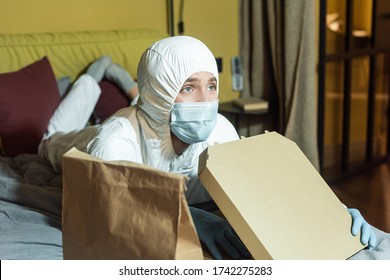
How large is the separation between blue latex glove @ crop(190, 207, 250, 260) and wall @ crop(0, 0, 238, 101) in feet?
5.50

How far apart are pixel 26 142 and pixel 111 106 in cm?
42

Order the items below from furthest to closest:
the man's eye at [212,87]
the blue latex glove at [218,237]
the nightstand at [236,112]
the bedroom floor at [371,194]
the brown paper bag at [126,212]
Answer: the nightstand at [236,112], the bedroom floor at [371,194], the man's eye at [212,87], the blue latex glove at [218,237], the brown paper bag at [126,212]

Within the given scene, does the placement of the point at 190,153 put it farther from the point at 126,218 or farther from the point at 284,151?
the point at 126,218

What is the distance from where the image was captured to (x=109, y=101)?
2426 mm

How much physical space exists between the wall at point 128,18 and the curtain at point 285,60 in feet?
0.37

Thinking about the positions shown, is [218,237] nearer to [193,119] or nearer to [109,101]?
[193,119]

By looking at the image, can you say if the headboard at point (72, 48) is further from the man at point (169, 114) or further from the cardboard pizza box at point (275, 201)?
the cardboard pizza box at point (275, 201)

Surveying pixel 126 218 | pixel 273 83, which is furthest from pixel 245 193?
pixel 273 83

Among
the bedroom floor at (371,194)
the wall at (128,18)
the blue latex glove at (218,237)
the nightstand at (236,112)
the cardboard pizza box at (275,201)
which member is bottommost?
the bedroom floor at (371,194)

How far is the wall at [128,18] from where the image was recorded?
2486 mm

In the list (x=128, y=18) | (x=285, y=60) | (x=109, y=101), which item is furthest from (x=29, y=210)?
(x=285, y=60)

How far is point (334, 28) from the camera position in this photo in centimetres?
326

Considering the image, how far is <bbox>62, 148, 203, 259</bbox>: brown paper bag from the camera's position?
2.81ft

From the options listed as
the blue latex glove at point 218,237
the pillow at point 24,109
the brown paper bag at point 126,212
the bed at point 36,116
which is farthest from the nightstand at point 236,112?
the brown paper bag at point 126,212
